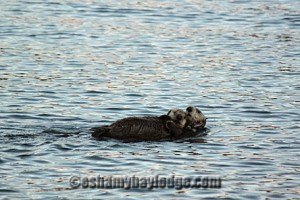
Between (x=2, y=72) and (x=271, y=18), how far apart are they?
924 centimetres

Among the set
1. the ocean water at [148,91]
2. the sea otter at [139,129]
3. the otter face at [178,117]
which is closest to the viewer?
the ocean water at [148,91]

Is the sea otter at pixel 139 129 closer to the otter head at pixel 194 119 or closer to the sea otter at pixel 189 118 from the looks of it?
the sea otter at pixel 189 118

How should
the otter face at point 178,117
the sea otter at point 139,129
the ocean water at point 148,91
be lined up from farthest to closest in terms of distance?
the otter face at point 178,117, the sea otter at point 139,129, the ocean water at point 148,91

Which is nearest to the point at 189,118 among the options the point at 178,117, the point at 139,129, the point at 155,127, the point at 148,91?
the point at 178,117

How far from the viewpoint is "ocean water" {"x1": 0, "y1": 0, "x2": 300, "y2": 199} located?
1056 cm

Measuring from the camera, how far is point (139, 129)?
12.1m

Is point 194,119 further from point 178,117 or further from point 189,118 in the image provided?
point 178,117

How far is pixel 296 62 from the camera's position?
18578 mm

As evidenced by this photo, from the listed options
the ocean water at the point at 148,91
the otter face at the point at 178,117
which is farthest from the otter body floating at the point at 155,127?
the ocean water at the point at 148,91

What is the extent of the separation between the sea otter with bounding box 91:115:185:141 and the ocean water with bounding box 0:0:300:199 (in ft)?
0.64

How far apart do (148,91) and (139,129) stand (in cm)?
387

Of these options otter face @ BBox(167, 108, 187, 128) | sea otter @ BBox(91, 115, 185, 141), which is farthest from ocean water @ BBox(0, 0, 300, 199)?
otter face @ BBox(167, 108, 187, 128)

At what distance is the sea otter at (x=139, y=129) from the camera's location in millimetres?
12023

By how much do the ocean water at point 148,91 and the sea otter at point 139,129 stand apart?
195mm
